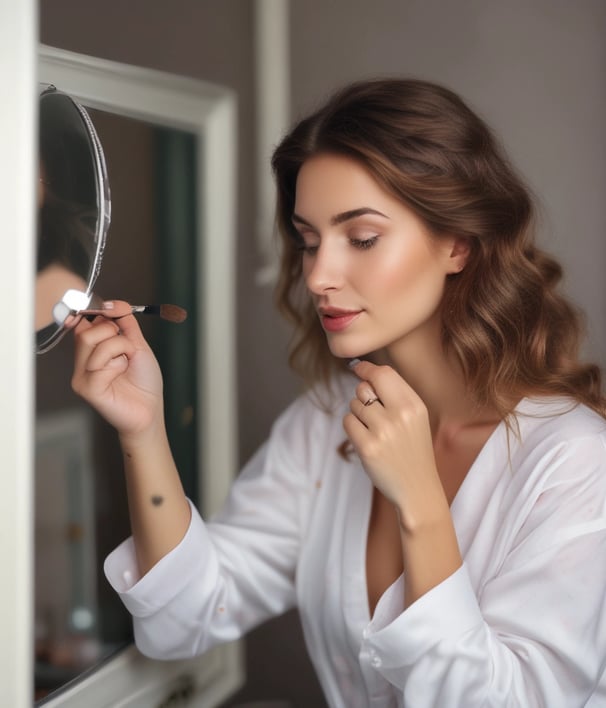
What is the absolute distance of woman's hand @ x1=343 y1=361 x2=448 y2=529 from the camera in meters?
0.97

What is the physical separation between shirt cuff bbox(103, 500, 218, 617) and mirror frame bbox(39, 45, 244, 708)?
0.34ft

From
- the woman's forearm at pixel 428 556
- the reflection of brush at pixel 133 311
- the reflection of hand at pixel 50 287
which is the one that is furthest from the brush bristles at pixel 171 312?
the woman's forearm at pixel 428 556

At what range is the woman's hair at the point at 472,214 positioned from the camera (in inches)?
41.2

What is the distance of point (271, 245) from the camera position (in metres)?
1.66

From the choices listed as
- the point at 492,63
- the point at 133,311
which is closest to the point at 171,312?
the point at 133,311

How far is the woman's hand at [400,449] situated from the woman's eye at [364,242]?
0.51 feet

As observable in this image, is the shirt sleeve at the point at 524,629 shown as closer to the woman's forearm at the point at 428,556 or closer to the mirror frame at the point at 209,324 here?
the woman's forearm at the point at 428,556

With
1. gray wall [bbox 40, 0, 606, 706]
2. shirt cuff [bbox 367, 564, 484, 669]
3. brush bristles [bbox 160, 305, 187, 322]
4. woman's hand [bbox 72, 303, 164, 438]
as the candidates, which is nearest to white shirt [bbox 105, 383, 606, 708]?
shirt cuff [bbox 367, 564, 484, 669]

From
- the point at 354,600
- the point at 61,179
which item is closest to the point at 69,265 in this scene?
the point at 61,179

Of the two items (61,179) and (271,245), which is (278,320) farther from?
(61,179)

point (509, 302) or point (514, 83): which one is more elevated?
point (514, 83)

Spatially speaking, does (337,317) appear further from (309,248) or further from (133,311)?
(133,311)

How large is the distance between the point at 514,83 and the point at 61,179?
Answer: 0.85 meters

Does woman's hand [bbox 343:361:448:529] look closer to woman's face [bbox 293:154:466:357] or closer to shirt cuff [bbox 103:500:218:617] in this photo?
woman's face [bbox 293:154:466:357]
